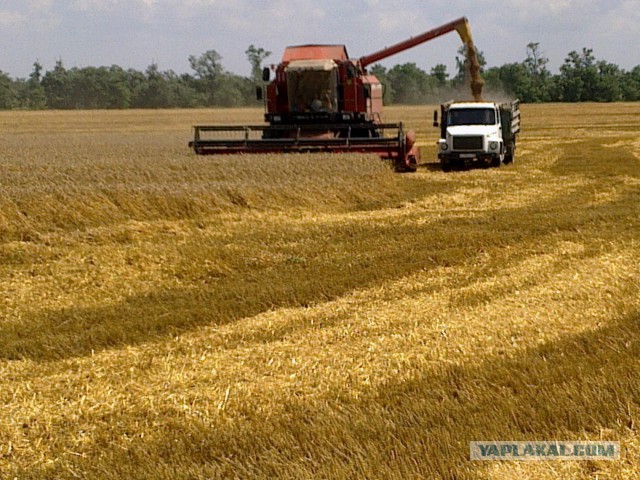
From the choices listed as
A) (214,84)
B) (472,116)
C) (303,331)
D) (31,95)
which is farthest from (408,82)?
(303,331)

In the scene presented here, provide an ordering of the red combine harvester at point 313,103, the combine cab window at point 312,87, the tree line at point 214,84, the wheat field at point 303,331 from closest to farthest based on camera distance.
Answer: the wheat field at point 303,331 < the red combine harvester at point 313,103 < the combine cab window at point 312,87 < the tree line at point 214,84

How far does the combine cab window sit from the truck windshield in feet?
11.6

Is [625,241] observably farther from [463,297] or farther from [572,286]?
[463,297]

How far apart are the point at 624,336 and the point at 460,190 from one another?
10301 millimetres

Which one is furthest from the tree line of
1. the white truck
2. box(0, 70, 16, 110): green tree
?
the white truck

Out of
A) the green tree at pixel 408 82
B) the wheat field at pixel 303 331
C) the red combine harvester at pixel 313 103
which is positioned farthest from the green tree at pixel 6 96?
the wheat field at pixel 303 331

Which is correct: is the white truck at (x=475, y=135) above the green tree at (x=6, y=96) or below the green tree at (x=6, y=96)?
below

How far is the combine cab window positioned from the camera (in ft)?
67.1

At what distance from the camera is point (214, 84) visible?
115375 millimetres

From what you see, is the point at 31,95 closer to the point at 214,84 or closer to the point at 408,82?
the point at 214,84

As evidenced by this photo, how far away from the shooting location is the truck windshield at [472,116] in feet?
70.6

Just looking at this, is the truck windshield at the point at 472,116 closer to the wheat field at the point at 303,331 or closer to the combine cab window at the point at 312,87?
the combine cab window at the point at 312,87

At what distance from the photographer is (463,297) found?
7438 mm

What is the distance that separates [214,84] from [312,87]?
97.9 metres
